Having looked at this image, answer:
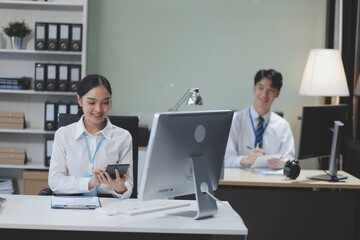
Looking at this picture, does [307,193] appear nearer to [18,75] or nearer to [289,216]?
[289,216]

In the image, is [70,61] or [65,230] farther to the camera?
[70,61]

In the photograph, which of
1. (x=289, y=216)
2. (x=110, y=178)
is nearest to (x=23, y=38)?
(x=289, y=216)

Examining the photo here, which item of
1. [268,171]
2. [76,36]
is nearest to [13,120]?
[76,36]

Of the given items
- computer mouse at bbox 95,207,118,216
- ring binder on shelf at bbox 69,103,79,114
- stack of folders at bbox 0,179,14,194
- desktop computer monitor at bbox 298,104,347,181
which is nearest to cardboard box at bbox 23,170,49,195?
stack of folders at bbox 0,179,14,194

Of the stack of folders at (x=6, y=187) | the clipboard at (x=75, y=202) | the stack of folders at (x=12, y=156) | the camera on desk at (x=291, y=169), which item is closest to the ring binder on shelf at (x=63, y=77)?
the stack of folders at (x=12, y=156)

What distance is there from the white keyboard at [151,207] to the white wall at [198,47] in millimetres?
3189

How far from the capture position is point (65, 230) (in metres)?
3.08

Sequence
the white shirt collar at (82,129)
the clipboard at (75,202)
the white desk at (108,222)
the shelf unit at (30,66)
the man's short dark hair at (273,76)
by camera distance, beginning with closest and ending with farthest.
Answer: the white desk at (108,222), the clipboard at (75,202), the white shirt collar at (82,129), the man's short dark hair at (273,76), the shelf unit at (30,66)

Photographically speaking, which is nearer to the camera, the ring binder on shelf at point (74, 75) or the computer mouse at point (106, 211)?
the computer mouse at point (106, 211)

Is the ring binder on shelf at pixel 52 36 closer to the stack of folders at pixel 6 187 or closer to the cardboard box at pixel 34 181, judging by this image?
the cardboard box at pixel 34 181

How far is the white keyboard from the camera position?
10.4 feet

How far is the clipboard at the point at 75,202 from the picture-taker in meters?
3.23

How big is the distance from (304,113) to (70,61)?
2.82m

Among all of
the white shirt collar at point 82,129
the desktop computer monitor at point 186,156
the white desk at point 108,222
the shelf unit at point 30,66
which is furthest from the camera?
the shelf unit at point 30,66
